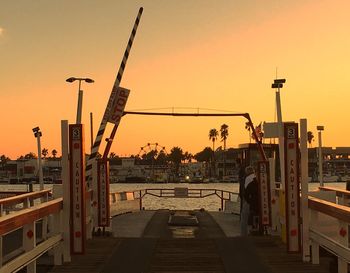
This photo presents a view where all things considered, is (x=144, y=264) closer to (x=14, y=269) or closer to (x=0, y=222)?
(x=14, y=269)

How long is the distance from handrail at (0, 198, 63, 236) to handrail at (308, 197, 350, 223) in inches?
165

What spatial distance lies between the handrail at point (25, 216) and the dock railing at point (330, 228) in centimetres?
419

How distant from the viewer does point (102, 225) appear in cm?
1466

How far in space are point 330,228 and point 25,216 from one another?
5494 mm

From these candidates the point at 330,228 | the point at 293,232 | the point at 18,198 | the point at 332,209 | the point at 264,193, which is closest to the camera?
the point at 332,209

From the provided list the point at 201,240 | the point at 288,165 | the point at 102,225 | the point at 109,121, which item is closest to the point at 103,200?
the point at 102,225

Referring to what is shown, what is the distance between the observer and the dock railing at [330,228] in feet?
25.8

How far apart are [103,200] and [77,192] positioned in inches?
168

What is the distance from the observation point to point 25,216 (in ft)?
A: 25.2

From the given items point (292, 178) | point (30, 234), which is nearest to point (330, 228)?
point (292, 178)

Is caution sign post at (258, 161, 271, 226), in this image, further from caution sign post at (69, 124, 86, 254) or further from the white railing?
the white railing

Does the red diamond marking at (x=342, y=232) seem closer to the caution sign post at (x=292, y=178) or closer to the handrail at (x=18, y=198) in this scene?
the caution sign post at (x=292, y=178)

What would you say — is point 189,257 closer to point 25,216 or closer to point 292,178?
point 292,178

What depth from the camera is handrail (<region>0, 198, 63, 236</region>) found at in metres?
6.66
